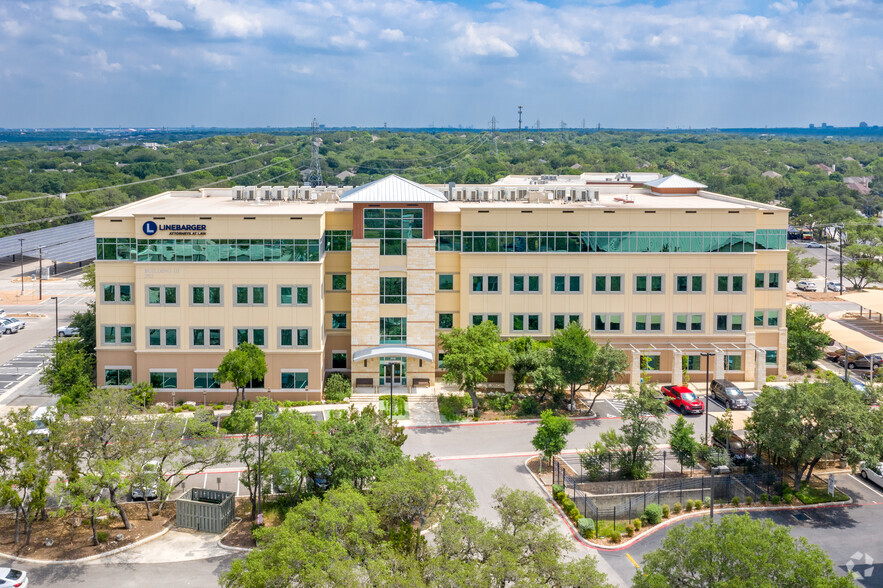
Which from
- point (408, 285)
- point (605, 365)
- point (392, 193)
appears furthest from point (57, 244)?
point (605, 365)

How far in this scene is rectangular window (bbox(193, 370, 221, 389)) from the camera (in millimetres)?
59969

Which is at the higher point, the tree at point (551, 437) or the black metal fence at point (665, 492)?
Result: the tree at point (551, 437)

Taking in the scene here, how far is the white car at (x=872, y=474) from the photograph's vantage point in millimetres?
46688

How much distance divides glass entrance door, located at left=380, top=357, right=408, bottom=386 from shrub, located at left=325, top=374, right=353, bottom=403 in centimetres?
291

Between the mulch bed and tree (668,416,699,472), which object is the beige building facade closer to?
tree (668,416,699,472)

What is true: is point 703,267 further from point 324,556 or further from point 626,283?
point 324,556

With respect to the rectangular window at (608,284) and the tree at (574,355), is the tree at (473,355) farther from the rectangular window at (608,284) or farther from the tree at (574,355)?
the rectangular window at (608,284)

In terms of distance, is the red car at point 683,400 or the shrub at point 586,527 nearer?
the shrub at point 586,527

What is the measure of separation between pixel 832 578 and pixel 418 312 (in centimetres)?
3848

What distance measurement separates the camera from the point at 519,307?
63812 millimetres

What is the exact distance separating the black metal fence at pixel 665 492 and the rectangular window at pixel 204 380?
1033 inches

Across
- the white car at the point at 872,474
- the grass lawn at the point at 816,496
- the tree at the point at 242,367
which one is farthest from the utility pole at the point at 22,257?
the white car at the point at 872,474

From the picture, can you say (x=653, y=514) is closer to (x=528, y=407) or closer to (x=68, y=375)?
(x=528, y=407)

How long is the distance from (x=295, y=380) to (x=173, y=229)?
45.1ft
